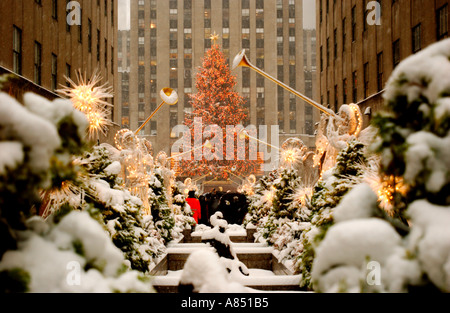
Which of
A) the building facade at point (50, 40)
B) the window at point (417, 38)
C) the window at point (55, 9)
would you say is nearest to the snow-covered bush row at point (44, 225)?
the building facade at point (50, 40)

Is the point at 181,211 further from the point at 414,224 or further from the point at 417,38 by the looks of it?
the point at 414,224

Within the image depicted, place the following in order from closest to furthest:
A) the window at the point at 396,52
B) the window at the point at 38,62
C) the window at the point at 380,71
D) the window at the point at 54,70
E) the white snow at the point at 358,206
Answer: the white snow at the point at 358,206, the window at the point at 38,62, the window at the point at 396,52, the window at the point at 54,70, the window at the point at 380,71

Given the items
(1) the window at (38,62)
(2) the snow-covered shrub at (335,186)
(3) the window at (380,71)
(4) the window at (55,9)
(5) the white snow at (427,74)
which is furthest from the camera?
(3) the window at (380,71)

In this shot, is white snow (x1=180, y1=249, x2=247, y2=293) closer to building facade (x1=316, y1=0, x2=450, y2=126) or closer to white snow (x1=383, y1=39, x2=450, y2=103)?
white snow (x1=383, y1=39, x2=450, y2=103)

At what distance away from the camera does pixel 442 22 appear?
15.1 metres

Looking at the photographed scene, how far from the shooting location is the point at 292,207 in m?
11.9

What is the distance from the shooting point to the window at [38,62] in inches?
715

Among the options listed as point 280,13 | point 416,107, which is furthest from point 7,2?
point 280,13

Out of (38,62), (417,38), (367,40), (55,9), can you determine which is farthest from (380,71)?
(55,9)

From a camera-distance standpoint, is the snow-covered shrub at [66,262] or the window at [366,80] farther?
the window at [366,80]

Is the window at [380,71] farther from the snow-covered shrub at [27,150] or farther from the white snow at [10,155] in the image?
the white snow at [10,155]

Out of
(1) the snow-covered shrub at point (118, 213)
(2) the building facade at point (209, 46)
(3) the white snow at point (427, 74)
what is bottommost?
(1) the snow-covered shrub at point (118, 213)

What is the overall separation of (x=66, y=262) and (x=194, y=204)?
54.6ft

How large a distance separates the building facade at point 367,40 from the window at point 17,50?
1366 centimetres
